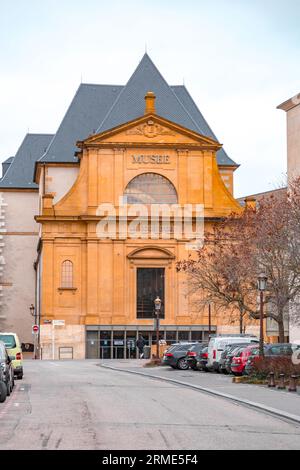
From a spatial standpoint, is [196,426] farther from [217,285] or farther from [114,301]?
[114,301]

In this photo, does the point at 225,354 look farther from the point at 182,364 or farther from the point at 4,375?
the point at 4,375

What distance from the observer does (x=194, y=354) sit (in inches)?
2046

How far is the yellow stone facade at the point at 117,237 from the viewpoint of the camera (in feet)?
287

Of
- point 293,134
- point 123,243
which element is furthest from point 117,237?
point 293,134

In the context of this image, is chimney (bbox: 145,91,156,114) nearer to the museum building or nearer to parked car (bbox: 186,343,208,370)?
the museum building

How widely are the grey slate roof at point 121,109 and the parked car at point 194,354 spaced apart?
41.1m

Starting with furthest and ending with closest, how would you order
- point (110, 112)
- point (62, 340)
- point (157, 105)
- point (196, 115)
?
point (196, 115), point (157, 105), point (110, 112), point (62, 340)

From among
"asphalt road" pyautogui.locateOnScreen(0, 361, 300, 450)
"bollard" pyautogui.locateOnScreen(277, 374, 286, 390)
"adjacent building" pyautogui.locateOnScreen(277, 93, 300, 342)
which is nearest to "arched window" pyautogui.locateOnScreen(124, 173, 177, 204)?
"adjacent building" pyautogui.locateOnScreen(277, 93, 300, 342)

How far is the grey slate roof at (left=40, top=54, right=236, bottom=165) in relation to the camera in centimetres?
9406

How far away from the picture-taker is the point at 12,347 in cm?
3944

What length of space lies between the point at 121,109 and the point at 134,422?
7491 centimetres

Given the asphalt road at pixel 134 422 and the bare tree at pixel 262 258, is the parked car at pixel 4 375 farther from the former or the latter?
the bare tree at pixel 262 258

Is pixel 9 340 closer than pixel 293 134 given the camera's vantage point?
Yes
